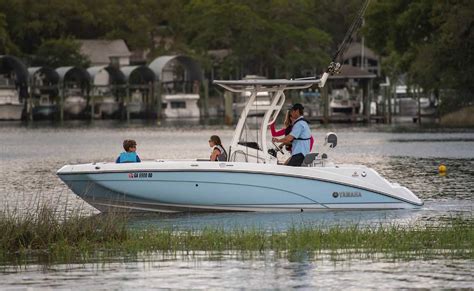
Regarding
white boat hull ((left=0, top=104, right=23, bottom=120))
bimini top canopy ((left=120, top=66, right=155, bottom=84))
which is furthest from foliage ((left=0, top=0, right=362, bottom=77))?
white boat hull ((left=0, top=104, right=23, bottom=120))

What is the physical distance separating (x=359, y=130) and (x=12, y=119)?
2022 inches

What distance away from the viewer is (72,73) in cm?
13600

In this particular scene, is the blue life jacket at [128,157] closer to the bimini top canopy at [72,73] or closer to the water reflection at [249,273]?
the water reflection at [249,273]

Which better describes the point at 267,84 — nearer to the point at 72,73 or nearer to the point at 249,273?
the point at 249,273

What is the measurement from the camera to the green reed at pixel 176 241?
23.0 meters

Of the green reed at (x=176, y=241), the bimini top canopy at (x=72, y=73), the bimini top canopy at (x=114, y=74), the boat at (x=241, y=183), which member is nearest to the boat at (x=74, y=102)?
the bimini top canopy at (x=72, y=73)

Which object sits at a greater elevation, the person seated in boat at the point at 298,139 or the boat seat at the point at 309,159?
the person seated in boat at the point at 298,139

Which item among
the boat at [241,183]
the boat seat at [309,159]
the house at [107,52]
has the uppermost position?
the house at [107,52]

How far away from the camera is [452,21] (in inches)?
3297

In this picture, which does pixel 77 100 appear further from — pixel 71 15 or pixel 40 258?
pixel 40 258

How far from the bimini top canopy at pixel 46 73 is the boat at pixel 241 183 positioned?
332ft

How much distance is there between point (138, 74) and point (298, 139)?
4346 inches

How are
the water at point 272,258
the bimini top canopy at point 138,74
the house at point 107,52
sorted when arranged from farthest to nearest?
the house at point 107,52, the bimini top canopy at point 138,74, the water at point 272,258

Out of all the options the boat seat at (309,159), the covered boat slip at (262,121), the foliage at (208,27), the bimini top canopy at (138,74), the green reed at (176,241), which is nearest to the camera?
the green reed at (176,241)
